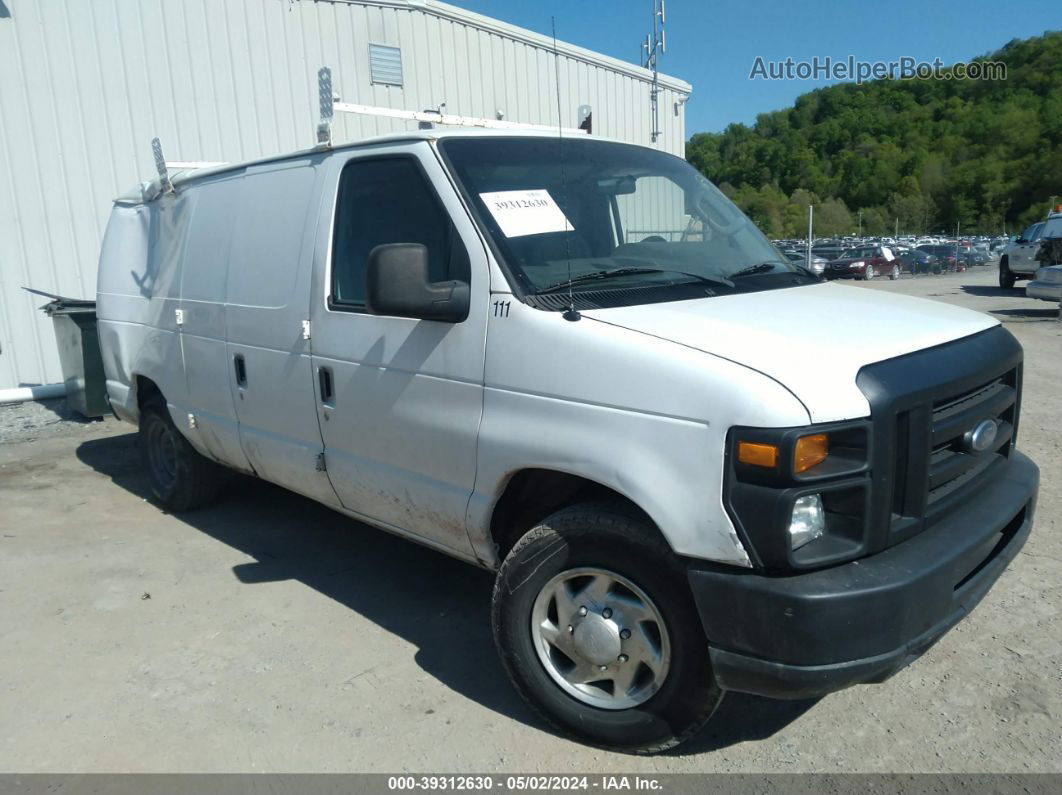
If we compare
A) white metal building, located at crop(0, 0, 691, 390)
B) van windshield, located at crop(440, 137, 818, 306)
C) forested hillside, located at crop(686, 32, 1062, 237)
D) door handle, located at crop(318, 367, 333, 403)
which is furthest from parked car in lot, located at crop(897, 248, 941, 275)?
forested hillside, located at crop(686, 32, 1062, 237)

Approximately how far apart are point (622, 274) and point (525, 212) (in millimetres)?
456

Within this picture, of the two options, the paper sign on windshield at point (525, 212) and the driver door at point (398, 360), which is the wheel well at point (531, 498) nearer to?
the driver door at point (398, 360)

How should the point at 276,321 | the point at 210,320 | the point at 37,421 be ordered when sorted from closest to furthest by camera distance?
the point at 276,321 → the point at 210,320 → the point at 37,421

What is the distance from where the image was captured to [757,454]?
232 centimetres

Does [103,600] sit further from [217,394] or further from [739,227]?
[739,227]

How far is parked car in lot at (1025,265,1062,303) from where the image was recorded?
15.5 m

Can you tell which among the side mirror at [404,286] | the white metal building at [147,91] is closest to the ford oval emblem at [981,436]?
the side mirror at [404,286]

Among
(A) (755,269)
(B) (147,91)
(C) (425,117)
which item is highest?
(B) (147,91)

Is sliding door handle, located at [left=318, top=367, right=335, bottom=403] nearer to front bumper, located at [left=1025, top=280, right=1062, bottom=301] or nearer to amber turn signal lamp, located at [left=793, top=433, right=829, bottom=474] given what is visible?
amber turn signal lamp, located at [left=793, top=433, right=829, bottom=474]

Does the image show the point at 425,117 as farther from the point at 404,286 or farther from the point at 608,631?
the point at 608,631

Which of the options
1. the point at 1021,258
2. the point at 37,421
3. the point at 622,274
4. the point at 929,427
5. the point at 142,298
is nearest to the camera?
the point at 929,427

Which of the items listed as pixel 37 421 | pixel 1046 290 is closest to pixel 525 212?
pixel 37 421

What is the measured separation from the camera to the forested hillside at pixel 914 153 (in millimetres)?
93500

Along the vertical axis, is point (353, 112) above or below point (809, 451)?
above
